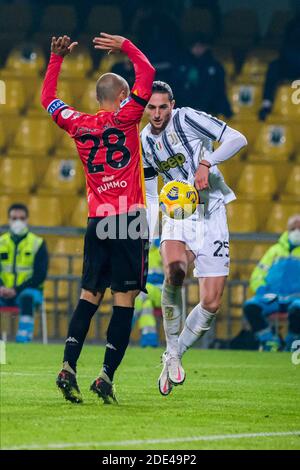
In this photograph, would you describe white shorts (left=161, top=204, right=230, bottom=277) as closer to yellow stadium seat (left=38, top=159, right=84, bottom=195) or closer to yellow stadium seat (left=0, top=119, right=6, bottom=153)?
yellow stadium seat (left=38, top=159, right=84, bottom=195)

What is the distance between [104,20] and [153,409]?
1335 cm

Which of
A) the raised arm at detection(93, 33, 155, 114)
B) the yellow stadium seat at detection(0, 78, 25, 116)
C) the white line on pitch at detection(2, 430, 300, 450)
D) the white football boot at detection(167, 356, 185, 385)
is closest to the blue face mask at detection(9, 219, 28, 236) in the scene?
the yellow stadium seat at detection(0, 78, 25, 116)

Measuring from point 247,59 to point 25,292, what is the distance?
6752 mm

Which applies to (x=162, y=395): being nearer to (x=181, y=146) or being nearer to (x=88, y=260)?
(x=88, y=260)

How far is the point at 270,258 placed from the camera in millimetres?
14062

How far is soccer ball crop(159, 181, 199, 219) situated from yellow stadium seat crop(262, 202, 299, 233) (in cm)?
789

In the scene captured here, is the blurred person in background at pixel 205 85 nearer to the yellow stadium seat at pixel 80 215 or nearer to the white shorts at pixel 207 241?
the yellow stadium seat at pixel 80 215

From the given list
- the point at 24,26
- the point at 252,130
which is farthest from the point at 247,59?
the point at 24,26

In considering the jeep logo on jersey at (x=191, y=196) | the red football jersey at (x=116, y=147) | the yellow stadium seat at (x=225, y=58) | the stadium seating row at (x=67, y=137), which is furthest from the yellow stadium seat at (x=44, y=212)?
the red football jersey at (x=116, y=147)

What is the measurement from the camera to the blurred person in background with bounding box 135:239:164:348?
46.1 feet

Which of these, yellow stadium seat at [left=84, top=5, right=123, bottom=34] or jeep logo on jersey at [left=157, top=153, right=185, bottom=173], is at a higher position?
yellow stadium seat at [left=84, top=5, right=123, bottom=34]

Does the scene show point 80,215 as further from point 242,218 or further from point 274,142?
point 274,142
